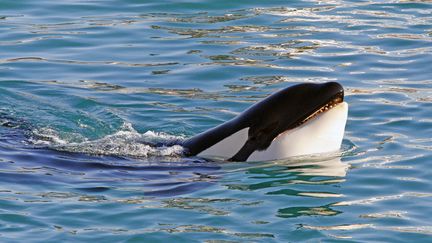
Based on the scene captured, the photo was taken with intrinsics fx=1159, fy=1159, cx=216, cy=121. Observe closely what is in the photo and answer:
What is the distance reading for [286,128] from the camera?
420 inches

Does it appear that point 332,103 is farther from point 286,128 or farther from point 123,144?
point 123,144

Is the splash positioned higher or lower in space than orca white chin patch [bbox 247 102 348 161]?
lower

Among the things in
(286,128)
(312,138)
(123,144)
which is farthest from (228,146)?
(123,144)

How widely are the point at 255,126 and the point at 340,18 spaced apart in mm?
6715

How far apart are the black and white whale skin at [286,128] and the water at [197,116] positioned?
0.50ft

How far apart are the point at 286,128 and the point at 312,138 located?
256 mm

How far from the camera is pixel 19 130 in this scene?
12203 mm

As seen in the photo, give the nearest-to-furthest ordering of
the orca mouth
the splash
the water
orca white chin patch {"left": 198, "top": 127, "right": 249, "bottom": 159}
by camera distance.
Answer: the water, the orca mouth, orca white chin patch {"left": 198, "top": 127, "right": 249, "bottom": 159}, the splash

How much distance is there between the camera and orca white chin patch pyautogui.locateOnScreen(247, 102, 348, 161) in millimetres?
10492

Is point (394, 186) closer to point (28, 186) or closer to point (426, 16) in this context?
point (28, 186)

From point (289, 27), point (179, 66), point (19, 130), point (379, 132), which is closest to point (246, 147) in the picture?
point (379, 132)

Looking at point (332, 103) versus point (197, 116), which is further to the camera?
point (197, 116)

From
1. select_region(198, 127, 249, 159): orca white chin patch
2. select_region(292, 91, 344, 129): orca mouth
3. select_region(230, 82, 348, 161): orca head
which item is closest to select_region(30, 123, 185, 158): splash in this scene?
select_region(198, 127, 249, 159): orca white chin patch

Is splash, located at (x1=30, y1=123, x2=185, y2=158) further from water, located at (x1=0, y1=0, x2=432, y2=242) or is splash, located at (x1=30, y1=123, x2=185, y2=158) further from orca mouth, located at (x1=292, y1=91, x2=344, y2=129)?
orca mouth, located at (x1=292, y1=91, x2=344, y2=129)
